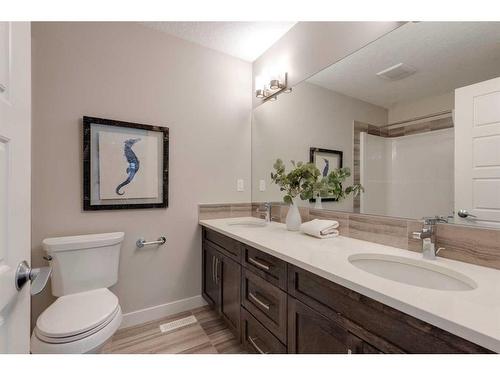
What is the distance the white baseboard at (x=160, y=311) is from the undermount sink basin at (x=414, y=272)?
1.54 m

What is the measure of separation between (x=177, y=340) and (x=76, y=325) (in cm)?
74

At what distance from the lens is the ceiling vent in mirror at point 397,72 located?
1.20 m

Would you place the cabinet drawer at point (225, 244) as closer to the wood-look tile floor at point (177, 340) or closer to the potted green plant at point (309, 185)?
the potted green plant at point (309, 185)

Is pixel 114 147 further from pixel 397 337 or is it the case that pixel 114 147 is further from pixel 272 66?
pixel 397 337

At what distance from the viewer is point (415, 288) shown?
0.70 metres

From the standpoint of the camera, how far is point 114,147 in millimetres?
1679

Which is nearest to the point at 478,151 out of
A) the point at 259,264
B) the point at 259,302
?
the point at 259,264

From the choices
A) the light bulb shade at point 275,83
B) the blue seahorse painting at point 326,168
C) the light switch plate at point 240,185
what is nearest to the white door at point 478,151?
the blue seahorse painting at point 326,168

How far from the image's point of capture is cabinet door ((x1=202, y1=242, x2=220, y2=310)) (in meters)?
1.82

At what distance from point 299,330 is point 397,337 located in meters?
0.44

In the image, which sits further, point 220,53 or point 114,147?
point 220,53

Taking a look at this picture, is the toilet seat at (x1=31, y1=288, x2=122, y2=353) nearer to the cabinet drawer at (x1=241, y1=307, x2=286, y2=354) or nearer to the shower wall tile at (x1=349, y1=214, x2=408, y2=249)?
the cabinet drawer at (x1=241, y1=307, x2=286, y2=354)
